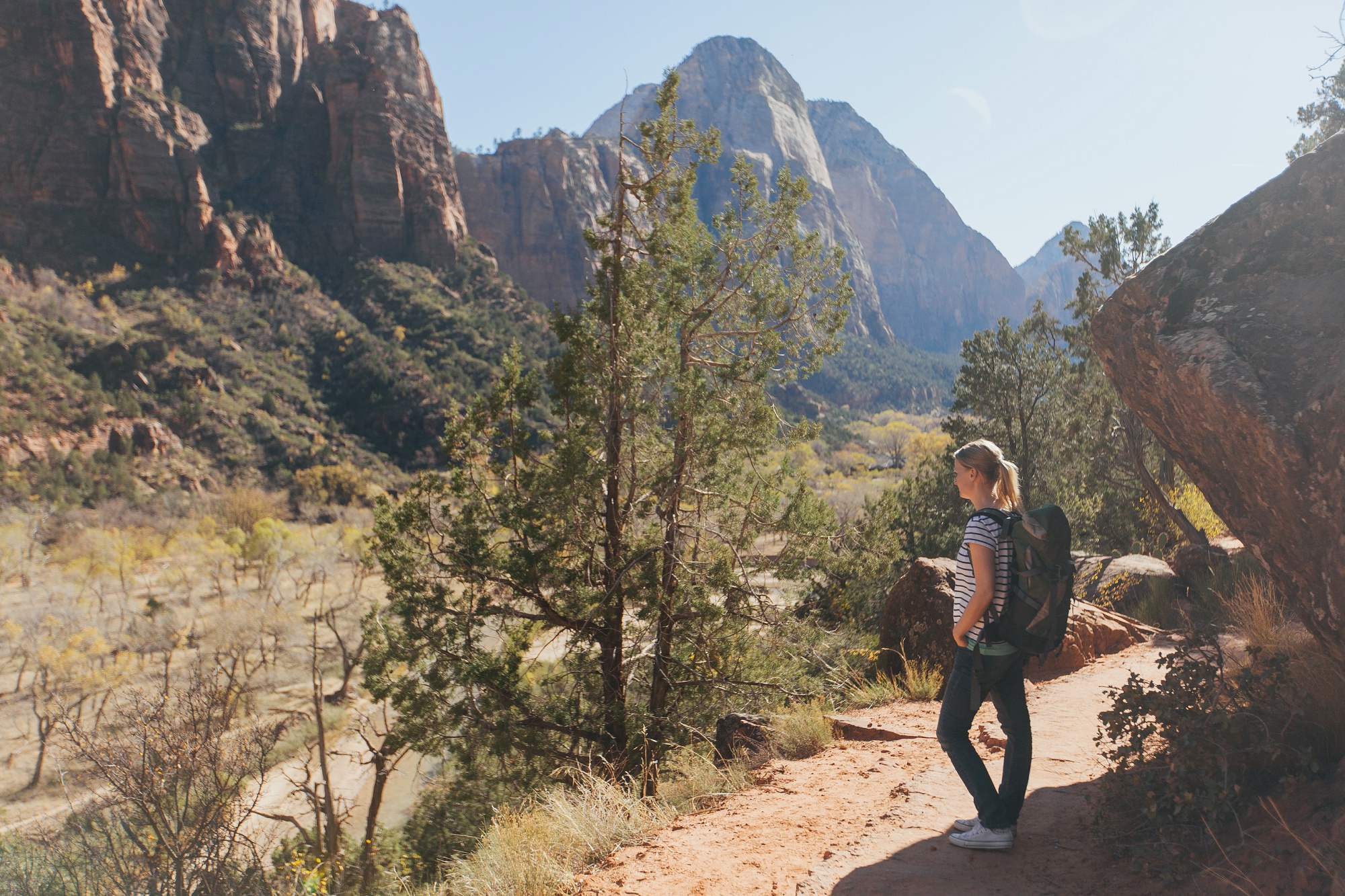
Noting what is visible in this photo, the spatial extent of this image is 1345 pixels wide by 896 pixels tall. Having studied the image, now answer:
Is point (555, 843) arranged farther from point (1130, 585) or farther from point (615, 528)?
point (1130, 585)

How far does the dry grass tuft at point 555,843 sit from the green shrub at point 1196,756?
2.32 m

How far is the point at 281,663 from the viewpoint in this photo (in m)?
24.5

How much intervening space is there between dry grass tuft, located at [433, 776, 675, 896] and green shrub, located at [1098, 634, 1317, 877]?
2.32 meters

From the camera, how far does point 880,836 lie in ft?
11.3

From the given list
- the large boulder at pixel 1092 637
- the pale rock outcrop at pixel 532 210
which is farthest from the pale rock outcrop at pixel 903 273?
the large boulder at pixel 1092 637

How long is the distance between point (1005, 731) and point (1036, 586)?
2.19 ft

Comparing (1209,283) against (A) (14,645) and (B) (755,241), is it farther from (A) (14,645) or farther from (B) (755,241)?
(A) (14,645)

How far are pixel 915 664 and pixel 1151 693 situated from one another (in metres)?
3.89

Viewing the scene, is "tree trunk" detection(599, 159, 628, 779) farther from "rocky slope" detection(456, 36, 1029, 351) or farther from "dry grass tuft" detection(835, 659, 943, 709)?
"rocky slope" detection(456, 36, 1029, 351)

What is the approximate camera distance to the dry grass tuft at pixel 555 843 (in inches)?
133

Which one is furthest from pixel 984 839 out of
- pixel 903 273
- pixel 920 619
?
pixel 903 273

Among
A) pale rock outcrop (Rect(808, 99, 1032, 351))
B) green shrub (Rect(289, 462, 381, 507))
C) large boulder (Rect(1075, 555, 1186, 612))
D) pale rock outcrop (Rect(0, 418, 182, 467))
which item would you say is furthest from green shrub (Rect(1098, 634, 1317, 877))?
pale rock outcrop (Rect(808, 99, 1032, 351))

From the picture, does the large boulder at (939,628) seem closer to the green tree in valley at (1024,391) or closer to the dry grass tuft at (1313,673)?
the dry grass tuft at (1313,673)

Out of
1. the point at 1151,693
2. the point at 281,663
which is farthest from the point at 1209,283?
the point at 281,663
